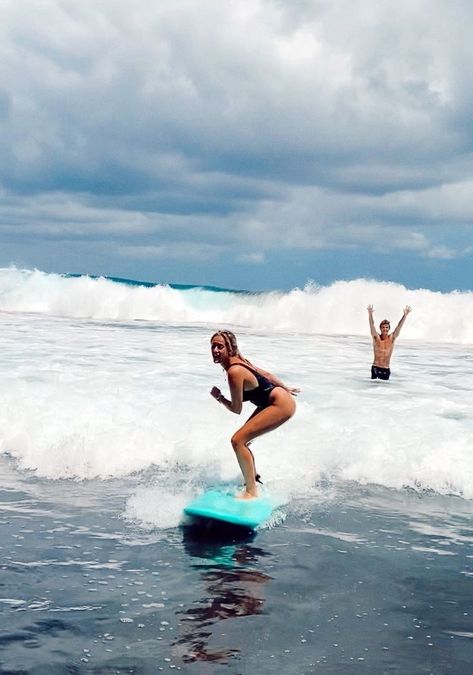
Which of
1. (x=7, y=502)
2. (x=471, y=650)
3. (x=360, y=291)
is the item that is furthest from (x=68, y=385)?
(x=360, y=291)

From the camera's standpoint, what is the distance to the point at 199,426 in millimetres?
10875

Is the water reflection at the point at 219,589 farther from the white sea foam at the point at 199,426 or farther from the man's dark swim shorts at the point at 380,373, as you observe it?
the man's dark swim shorts at the point at 380,373

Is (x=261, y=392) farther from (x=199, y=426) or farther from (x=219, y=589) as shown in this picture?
(x=199, y=426)

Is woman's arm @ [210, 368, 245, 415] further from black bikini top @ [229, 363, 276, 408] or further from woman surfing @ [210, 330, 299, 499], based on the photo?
black bikini top @ [229, 363, 276, 408]

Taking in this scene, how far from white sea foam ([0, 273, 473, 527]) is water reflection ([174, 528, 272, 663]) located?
0.76 m

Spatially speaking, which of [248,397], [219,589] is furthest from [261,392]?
[219,589]

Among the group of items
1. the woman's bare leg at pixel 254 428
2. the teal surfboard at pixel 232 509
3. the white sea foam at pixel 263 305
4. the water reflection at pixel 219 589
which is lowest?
the water reflection at pixel 219 589

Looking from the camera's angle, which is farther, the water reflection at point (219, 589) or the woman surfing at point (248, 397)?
the woman surfing at point (248, 397)

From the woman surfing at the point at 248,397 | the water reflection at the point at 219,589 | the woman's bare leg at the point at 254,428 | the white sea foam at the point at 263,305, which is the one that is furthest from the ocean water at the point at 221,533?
the white sea foam at the point at 263,305

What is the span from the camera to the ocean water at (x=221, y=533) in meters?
4.55

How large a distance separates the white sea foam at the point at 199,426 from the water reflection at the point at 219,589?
0.76 metres

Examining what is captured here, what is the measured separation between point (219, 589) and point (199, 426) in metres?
5.47

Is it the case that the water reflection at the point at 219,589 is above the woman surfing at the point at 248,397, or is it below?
below

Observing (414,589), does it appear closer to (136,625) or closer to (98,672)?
(136,625)
